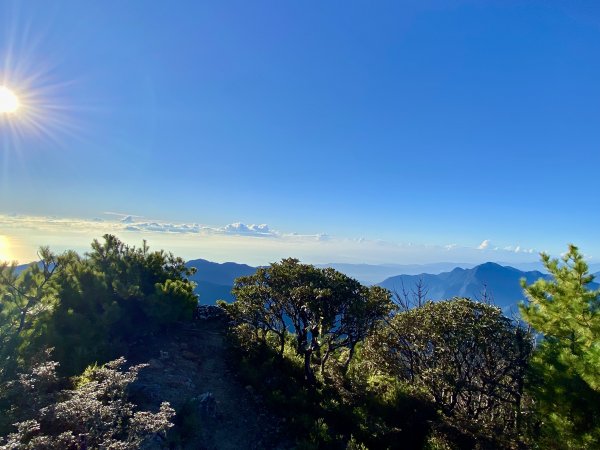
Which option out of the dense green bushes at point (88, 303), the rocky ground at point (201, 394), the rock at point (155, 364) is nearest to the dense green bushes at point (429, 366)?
the rocky ground at point (201, 394)

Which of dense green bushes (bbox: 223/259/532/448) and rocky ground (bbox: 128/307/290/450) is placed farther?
dense green bushes (bbox: 223/259/532/448)

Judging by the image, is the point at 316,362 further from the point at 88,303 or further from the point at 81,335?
the point at 88,303

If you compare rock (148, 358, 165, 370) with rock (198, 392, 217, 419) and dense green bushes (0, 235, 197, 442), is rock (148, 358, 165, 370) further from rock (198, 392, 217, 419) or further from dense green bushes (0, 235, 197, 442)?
rock (198, 392, 217, 419)

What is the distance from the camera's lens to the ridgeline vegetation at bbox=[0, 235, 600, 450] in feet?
31.1

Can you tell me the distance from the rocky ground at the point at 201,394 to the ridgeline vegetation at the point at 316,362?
170 millimetres

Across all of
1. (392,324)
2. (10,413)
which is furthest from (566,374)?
(10,413)

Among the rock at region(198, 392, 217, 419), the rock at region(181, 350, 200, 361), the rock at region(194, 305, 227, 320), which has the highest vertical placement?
the rock at region(194, 305, 227, 320)

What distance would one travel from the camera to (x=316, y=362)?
20.5 meters

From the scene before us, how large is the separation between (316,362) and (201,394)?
7944 millimetres

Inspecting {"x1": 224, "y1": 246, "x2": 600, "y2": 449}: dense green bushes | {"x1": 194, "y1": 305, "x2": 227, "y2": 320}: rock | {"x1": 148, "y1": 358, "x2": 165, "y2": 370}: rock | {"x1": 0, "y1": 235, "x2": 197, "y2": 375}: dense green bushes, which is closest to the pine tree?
{"x1": 224, "y1": 246, "x2": 600, "y2": 449}: dense green bushes

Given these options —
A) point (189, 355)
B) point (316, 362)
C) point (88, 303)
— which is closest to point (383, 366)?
point (316, 362)

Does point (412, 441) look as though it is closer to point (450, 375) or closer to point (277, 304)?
point (450, 375)

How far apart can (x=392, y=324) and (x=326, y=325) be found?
3.45m

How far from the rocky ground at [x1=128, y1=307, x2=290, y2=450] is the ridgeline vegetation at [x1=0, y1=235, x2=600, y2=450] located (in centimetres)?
17
